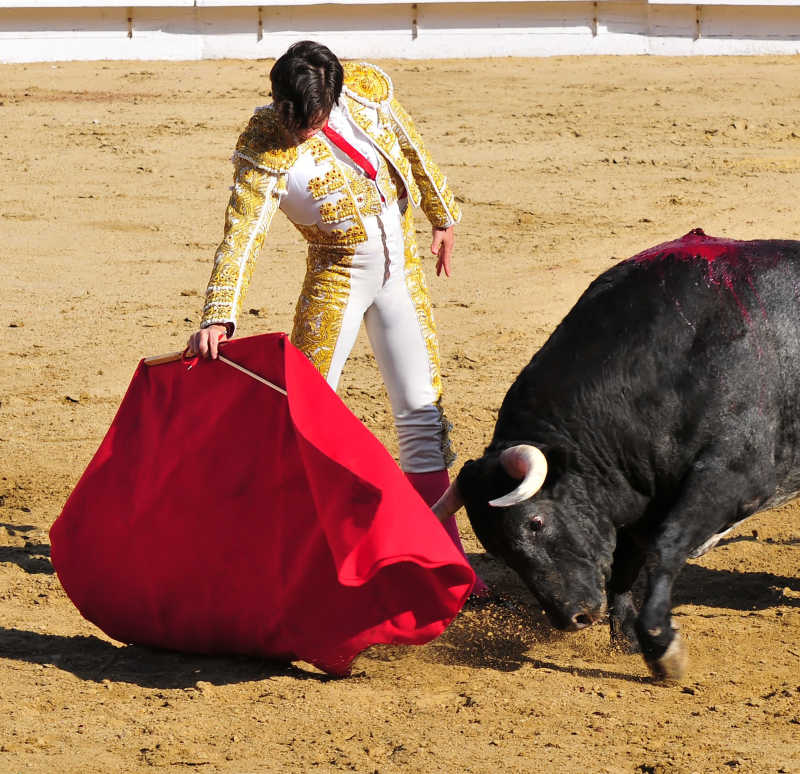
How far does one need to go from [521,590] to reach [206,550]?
1.07 meters

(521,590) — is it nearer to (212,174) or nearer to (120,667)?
(120,667)

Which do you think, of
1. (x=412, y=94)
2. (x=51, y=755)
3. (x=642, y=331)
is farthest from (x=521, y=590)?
(x=412, y=94)

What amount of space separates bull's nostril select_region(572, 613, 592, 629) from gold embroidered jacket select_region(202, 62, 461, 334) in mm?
1127

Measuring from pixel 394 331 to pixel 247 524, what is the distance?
72 cm

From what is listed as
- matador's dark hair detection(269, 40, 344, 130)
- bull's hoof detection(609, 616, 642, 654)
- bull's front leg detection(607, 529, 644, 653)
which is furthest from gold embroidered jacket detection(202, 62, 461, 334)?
bull's hoof detection(609, 616, 642, 654)

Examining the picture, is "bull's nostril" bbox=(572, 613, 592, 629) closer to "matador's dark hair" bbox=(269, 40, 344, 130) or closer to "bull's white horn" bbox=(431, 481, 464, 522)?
"bull's white horn" bbox=(431, 481, 464, 522)

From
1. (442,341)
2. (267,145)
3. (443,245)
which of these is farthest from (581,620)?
(442,341)

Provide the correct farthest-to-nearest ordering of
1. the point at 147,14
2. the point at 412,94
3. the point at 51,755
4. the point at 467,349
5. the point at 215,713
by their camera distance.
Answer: the point at 147,14 < the point at 412,94 < the point at 467,349 < the point at 215,713 < the point at 51,755

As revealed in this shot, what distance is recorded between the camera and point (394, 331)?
12.2 feet

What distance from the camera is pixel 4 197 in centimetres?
844

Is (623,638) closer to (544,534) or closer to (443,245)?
(544,534)

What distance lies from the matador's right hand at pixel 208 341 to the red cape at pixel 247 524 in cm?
4

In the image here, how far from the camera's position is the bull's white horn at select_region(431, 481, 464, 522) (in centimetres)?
344

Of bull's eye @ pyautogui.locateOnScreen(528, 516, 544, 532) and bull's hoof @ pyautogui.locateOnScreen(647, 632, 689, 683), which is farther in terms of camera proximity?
bull's eye @ pyautogui.locateOnScreen(528, 516, 544, 532)
